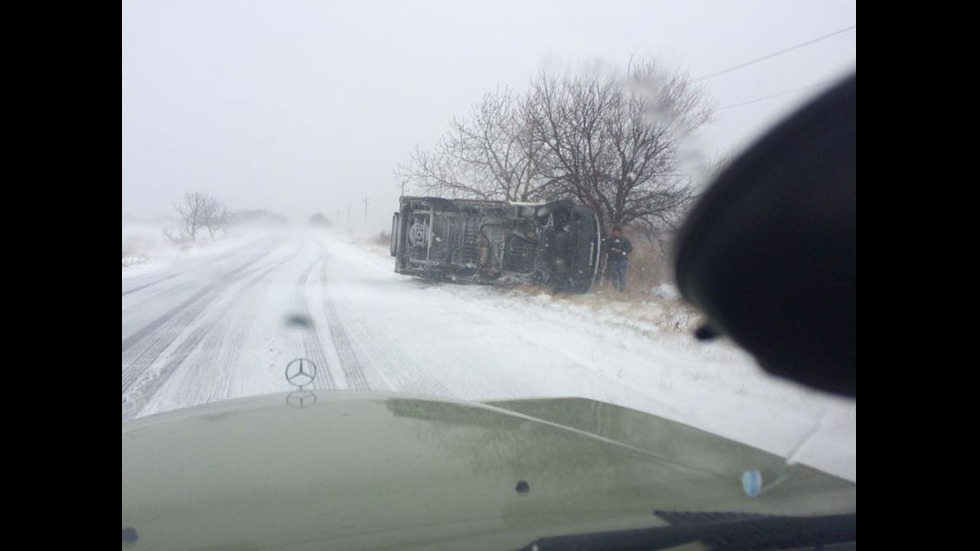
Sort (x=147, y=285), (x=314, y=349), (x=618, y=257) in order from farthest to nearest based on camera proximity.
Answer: (x=147, y=285), (x=618, y=257), (x=314, y=349)

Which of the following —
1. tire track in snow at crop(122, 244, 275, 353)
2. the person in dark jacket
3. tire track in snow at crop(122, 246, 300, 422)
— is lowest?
tire track in snow at crop(122, 246, 300, 422)

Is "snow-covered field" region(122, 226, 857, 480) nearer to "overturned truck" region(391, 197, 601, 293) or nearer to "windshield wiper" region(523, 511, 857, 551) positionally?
"windshield wiper" region(523, 511, 857, 551)

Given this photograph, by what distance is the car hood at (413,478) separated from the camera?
2674 millimetres

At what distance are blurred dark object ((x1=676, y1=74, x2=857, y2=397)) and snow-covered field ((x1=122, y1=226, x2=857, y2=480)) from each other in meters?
0.42

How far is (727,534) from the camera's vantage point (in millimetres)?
2662

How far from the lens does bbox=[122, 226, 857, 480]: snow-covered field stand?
6.20 m

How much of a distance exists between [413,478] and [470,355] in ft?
18.1

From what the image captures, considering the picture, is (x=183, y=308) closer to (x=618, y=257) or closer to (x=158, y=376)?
(x=158, y=376)

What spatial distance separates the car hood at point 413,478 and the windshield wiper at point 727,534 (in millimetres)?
95

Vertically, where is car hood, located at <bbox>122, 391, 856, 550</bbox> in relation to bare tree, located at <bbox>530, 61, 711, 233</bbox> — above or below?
below

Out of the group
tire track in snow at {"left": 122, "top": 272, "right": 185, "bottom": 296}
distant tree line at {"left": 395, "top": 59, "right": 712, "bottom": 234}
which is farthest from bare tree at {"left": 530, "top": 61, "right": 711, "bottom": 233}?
tire track in snow at {"left": 122, "top": 272, "right": 185, "bottom": 296}

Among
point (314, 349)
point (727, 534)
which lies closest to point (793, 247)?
point (727, 534)
